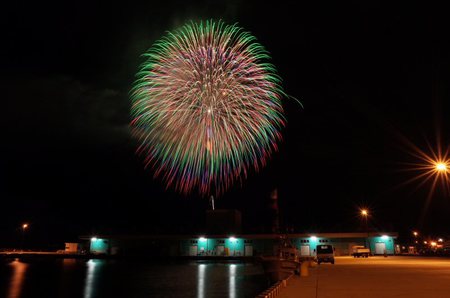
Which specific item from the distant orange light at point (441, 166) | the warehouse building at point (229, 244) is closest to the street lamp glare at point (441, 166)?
the distant orange light at point (441, 166)

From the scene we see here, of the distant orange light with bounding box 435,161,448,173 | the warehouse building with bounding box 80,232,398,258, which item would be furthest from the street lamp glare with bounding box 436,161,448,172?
the warehouse building with bounding box 80,232,398,258

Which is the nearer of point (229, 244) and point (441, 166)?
point (441, 166)

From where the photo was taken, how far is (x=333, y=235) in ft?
193

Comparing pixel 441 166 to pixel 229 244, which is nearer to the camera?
pixel 441 166

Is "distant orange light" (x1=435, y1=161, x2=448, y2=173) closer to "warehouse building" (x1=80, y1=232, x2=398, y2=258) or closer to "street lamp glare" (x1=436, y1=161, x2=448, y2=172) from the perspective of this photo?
"street lamp glare" (x1=436, y1=161, x2=448, y2=172)

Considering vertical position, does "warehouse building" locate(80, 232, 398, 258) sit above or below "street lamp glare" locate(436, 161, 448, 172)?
below

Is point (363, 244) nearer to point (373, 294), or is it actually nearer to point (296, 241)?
point (296, 241)

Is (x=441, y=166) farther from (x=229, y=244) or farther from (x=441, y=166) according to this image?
(x=229, y=244)

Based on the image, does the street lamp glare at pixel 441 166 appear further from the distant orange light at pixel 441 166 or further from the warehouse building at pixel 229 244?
the warehouse building at pixel 229 244

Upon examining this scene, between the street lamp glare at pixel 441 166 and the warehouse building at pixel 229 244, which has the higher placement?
the street lamp glare at pixel 441 166

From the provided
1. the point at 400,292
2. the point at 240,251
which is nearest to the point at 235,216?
the point at 240,251

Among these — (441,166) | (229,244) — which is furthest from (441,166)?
(229,244)

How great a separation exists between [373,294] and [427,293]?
1627 millimetres

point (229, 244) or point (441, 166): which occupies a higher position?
point (441, 166)
